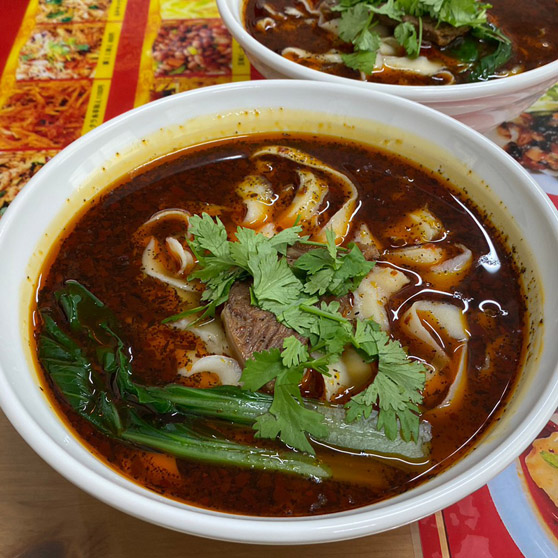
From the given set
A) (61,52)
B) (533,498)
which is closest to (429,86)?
(533,498)

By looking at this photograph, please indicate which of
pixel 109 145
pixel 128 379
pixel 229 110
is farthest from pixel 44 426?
pixel 229 110

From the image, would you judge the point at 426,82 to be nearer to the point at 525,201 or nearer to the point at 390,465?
the point at 525,201

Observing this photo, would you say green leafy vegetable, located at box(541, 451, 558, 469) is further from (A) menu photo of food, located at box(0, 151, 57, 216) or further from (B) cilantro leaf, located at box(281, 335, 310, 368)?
(A) menu photo of food, located at box(0, 151, 57, 216)

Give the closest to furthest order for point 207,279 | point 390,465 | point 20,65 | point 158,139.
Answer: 1. point 390,465
2. point 207,279
3. point 158,139
4. point 20,65

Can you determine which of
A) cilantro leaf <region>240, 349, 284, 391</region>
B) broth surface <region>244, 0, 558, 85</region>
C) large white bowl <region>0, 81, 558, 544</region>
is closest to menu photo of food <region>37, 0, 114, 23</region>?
broth surface <region>244, 0, 558, 85</region>

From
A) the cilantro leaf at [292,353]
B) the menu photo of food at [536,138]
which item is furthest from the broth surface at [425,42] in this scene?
the cilantro leaf at [292,353]

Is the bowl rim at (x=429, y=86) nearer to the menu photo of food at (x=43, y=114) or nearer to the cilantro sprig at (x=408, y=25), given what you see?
the cilantro sprig at (x=408, y=25)

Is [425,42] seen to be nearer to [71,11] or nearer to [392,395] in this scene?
[392,395]
